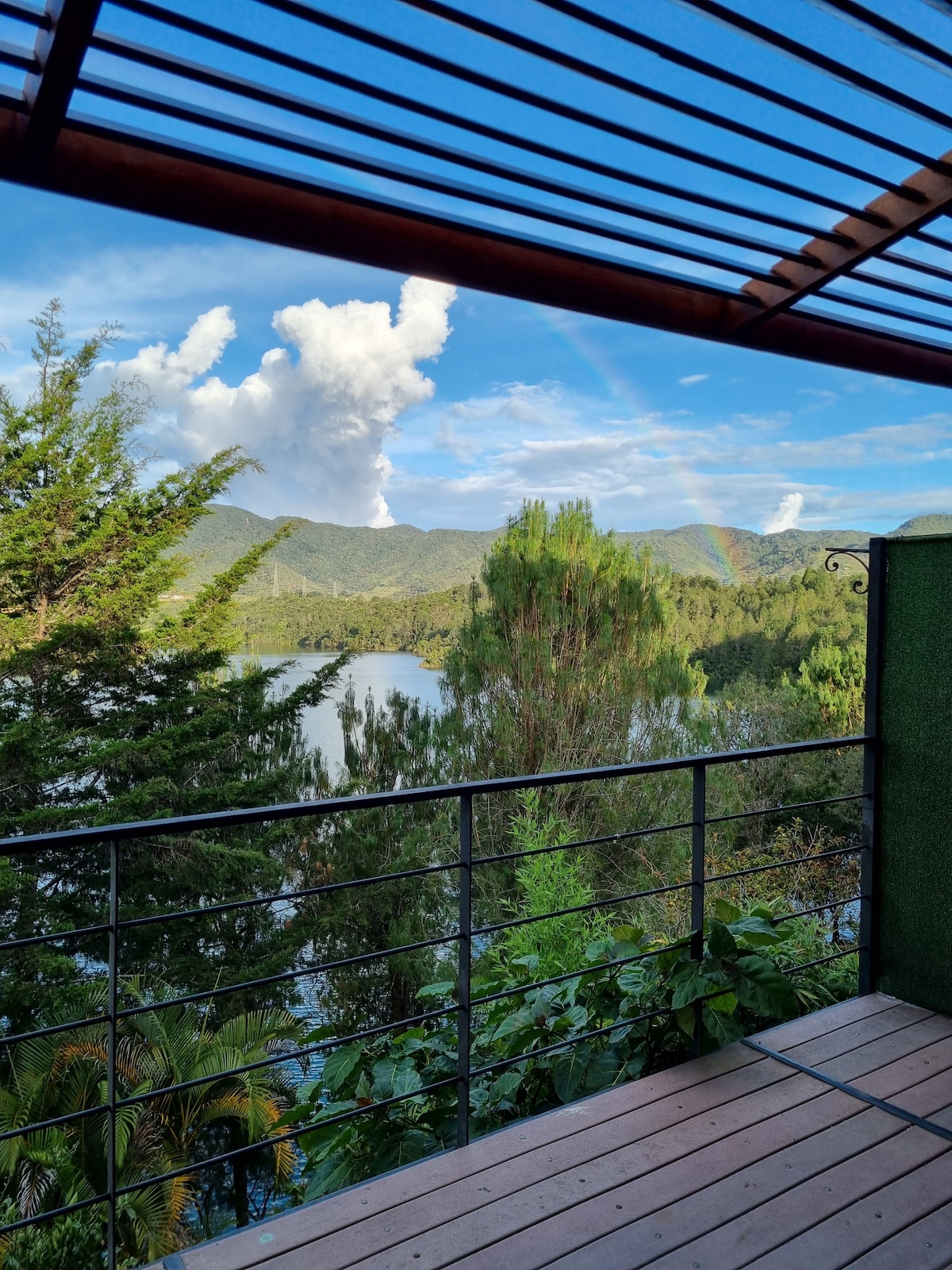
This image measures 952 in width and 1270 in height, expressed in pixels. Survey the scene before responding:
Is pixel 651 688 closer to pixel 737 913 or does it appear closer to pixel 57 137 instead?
pixel 737 913

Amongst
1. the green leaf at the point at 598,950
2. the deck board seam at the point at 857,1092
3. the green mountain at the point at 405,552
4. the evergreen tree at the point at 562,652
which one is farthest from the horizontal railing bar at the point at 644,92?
the green mountain at the point at 405,552

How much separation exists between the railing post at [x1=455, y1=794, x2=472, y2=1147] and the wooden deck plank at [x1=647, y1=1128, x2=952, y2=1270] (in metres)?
0.50

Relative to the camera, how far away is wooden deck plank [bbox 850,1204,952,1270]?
144 centimetres

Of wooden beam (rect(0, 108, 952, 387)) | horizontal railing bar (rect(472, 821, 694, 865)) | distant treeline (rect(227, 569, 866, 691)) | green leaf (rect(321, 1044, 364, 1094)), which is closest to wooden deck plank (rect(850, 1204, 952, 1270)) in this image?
horizontal railing bar (rect(472, 821, 694, 865))

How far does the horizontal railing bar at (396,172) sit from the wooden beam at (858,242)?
0.04 meters

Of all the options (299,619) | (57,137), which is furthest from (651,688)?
(57,137)

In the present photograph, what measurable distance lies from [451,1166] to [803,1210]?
0.66 metres

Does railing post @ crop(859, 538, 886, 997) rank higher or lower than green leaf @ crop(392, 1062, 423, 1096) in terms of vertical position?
higher

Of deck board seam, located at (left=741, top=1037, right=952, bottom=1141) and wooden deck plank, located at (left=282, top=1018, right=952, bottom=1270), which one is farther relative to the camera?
deck board seam, located at (left=741, top=1037, right=952, bottom=1141)

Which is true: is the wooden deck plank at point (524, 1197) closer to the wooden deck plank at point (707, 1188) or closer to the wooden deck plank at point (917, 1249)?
the wooden deck plank at point (707, 1188)

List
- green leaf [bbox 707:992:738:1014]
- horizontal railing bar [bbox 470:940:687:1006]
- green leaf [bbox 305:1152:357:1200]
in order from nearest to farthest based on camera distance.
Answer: green leaf [bbox 305:1152:357:1200] < horizontal railing bar [bbox 470:940:687:1006] < green leaf [bbox 707:992:738:1014]

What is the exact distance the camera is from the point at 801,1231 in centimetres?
152

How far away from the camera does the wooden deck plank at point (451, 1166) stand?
149 centimetres

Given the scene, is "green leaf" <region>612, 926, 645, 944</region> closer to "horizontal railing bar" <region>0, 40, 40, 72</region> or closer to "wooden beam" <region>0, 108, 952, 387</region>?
"wooden beam" <region>0, 108, 952, 387</region>
